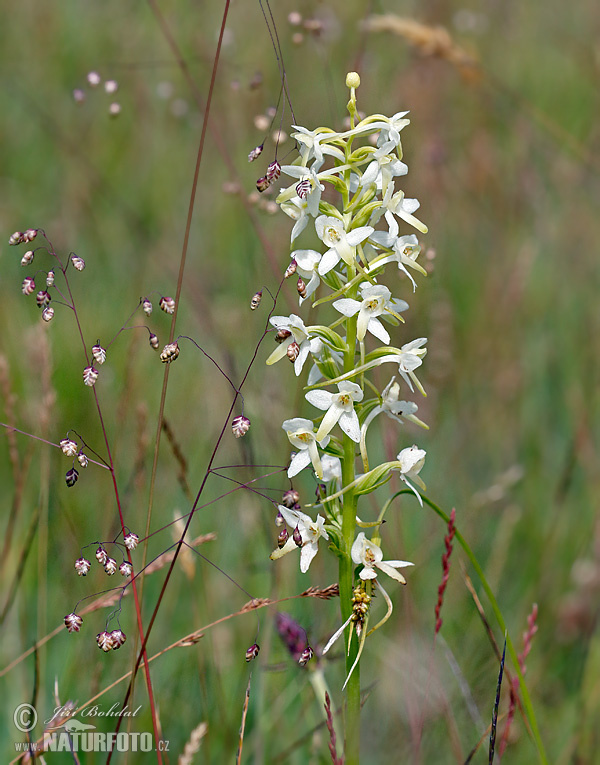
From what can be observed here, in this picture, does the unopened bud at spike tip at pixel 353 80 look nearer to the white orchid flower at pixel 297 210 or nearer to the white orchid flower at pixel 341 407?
the white orchid flower at pixel 297 210

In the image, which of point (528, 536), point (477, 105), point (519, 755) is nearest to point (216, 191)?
point (477, 105)

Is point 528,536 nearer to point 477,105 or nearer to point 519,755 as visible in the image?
point 519,755

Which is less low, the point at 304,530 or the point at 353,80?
the point at 353,80

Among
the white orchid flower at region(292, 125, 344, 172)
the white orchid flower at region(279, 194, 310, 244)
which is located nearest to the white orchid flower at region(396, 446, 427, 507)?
the white orchid flower at region(279, 194, 310, 244)

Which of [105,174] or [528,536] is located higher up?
[105,174]

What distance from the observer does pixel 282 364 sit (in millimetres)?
3984

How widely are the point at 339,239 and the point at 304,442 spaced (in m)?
0.42

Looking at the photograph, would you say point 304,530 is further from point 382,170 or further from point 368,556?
point 382,170

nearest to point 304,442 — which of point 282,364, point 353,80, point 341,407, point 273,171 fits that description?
point 341,407

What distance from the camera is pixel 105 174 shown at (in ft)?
16.6

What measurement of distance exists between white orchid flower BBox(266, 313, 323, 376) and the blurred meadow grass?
48 cm

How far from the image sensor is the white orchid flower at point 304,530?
147 cm

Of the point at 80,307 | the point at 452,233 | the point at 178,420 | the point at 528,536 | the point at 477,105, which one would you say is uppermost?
the point at 477,105

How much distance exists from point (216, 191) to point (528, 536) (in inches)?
121
